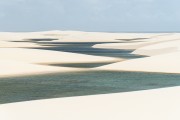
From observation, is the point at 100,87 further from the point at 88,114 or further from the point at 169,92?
the point at 88,114

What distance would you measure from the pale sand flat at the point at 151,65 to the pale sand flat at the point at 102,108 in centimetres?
1676

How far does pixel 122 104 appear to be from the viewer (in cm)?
1567

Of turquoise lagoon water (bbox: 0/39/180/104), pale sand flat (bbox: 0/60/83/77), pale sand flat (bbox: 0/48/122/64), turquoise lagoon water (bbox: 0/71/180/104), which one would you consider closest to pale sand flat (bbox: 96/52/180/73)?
turquoise lagoon water (bbox: 0/39/180/104)

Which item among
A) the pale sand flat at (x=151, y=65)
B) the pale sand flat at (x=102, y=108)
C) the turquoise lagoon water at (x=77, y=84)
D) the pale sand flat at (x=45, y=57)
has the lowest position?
the pale sand flat at (x=102, y=108)

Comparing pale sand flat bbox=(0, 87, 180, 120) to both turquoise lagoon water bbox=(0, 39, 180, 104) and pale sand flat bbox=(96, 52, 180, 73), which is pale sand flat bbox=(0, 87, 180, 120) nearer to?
turquoise lagoon water bbox=(0, 39, 180, 104)

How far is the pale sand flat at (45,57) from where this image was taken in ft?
146

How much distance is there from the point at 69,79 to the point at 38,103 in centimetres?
1151

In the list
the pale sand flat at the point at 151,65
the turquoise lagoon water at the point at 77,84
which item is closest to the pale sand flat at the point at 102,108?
the turquoise lagoon water at the point at 77,84

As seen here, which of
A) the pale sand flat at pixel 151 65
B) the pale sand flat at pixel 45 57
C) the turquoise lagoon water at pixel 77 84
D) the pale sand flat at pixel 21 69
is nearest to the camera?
the turquoise lagoon water at pixel 77 84

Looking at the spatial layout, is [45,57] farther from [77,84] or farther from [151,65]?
[77,84]

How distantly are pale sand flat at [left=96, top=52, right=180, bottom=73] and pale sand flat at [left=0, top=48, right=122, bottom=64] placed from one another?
6503mm

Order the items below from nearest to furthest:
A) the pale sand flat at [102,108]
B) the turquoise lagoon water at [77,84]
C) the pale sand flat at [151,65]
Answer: the pale sand flat at [102,108] → the turquoise lagoon water at [77,84] → the pale sand flat at [151,65]

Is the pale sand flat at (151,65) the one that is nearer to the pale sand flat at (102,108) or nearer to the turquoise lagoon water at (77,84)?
the turquoise lagoon water at (77,84)

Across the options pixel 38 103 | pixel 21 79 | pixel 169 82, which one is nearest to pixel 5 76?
pixel 21 79
